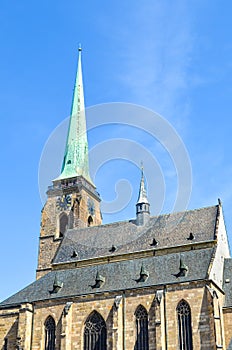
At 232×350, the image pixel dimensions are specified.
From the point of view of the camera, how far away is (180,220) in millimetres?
52438

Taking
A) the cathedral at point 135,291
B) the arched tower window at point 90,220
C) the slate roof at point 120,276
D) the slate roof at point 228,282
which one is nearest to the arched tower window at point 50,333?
the cathedral at point 135,291

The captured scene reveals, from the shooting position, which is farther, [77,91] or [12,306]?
[77,91]

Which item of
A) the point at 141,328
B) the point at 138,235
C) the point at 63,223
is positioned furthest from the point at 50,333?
the point at 63,223

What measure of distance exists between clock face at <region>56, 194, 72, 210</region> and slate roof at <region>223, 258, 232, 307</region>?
859 inches

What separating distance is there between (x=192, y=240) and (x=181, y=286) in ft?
22.3

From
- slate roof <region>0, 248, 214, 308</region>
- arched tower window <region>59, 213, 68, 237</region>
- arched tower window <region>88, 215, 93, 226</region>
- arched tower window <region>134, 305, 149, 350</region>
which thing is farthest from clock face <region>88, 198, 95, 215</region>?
arched tower window <region>134, 305, 149, 350</region>

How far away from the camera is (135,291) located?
148 feet

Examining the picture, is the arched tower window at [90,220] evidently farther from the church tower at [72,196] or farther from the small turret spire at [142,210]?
the small turret spire at [142,210]

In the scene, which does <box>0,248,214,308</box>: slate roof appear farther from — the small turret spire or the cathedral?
the small turret spire

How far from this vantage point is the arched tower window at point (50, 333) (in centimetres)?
4612

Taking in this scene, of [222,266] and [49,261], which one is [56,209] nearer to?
[49,261]

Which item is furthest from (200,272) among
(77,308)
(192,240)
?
(77,308)

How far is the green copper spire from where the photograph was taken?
6844 centimetres

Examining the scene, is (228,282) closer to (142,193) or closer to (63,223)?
(142,193)
